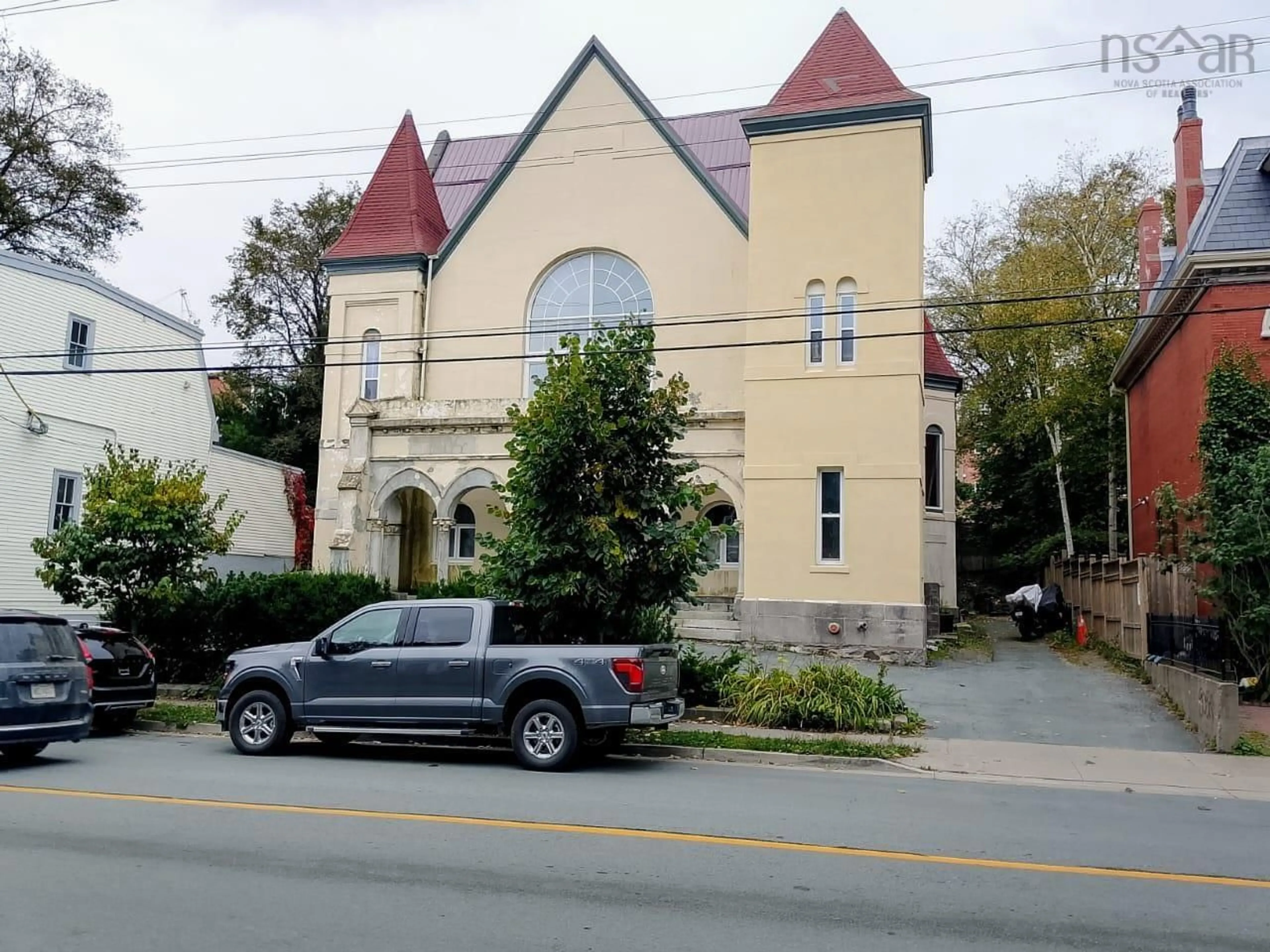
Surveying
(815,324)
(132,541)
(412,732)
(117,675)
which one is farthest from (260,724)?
(815,324)

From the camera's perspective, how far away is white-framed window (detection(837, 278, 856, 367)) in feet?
74.4

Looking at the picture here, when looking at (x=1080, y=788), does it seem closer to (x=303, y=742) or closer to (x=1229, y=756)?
(x=1229, y=756)

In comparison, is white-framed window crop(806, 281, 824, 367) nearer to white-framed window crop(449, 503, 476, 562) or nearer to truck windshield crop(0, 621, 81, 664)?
white-framed window crop(449, 503, 476, 562)

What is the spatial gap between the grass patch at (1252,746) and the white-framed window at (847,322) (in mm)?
11541

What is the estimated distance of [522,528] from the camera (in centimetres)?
1406

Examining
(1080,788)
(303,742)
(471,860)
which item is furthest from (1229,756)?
(303,742)

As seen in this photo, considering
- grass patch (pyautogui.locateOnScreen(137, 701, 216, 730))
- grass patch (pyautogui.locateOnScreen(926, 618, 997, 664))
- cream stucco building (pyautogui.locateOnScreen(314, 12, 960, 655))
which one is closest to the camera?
grass patch (pyautogui.locateOnScreen(137, 701, 216, 730))

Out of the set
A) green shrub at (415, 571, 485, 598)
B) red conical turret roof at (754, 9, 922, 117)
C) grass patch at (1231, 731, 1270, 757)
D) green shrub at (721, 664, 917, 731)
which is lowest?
grass patch at (1231, 731, 1270, 757)

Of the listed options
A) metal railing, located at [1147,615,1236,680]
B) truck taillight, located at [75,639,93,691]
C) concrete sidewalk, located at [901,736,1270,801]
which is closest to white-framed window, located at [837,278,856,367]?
metal railing, located at [1147,615,1236,680]

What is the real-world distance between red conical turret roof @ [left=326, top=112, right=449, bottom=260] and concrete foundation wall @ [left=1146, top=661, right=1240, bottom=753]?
2148 cm

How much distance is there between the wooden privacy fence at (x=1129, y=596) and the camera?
17312mm

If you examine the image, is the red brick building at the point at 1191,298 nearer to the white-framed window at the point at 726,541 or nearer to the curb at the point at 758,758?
the curb at the point at 758,758

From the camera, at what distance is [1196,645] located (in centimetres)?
1472

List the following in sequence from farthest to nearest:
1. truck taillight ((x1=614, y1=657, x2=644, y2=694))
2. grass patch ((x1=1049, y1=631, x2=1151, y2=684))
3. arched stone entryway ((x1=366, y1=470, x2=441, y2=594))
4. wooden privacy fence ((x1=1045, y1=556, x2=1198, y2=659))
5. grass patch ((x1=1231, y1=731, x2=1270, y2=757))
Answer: arched stone entryway ((x1=366, y1=470, x2=441, y2=594)) < grass patch ((x1=1049, y1=631, x2=1151, y2=684)) < wooden privacy fence ((x1=1045, y1=556, x2=1198, y2=659)) < grass patch ((x1=1231, y1=731, x2=1270, y2=757)) < truck taillight ((x1=614, y1=657, x2=644, y2=694))
